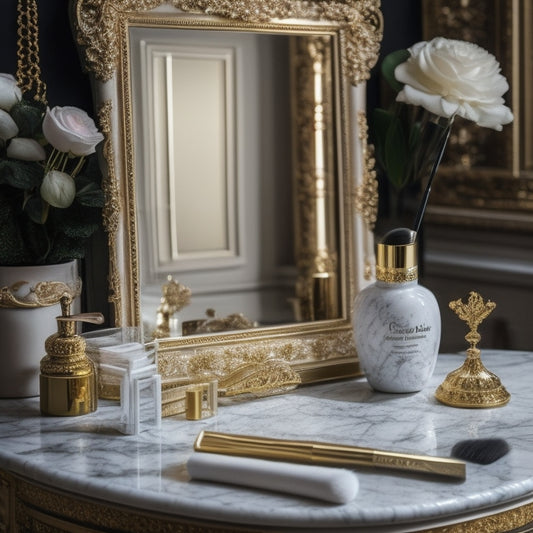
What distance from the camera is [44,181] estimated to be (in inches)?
51.1

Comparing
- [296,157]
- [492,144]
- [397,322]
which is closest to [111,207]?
[296,157]

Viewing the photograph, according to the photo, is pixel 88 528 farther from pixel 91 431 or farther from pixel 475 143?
pixel 475 143

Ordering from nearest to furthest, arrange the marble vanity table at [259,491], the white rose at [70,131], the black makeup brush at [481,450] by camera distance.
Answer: the marble vanity table at [259,491] → the black makeup brush at [481,450] → the white rose at [70,131]

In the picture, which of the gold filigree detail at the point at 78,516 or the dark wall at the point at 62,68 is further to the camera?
the dark wall at the point at 62,68

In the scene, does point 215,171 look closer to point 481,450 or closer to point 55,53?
point 55,53

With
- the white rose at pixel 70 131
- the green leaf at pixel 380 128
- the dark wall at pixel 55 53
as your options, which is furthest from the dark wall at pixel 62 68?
the green leaf at pixel 380 128

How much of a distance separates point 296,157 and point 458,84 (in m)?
0.25

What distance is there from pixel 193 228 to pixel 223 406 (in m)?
0.25

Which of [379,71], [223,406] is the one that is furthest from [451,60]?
[223,406]

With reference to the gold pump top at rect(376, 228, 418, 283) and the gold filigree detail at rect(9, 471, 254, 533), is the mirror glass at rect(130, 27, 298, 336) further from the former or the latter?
the gold filigree detail at rect(9, 471, 254, 533)

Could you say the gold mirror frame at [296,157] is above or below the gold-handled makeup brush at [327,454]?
above

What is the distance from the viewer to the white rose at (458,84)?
4.74ft

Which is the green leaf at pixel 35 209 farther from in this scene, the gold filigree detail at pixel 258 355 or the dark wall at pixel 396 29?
the dark wall at pixel 396 29

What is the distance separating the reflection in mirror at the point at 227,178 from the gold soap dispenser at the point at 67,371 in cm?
14
